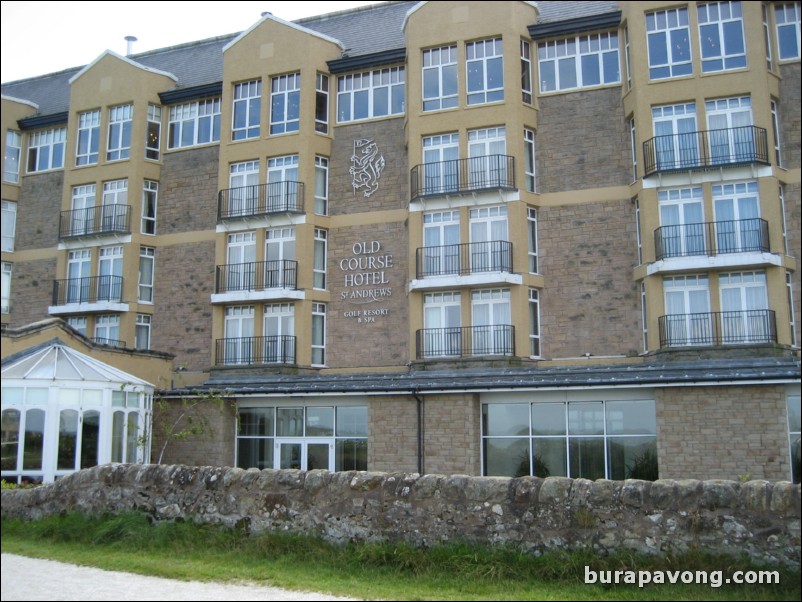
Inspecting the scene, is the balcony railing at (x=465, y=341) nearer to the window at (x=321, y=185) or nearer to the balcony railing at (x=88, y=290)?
the window at (x=321, y=185)

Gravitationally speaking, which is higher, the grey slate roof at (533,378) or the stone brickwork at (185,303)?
the stone brickwork at (185,303)

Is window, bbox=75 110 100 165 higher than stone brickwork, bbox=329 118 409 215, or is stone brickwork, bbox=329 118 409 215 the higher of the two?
window, bbox=75 110 100 165

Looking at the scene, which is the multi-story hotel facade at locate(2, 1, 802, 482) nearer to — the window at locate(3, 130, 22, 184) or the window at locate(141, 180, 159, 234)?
the window at locate(141, 180, 159, 234)

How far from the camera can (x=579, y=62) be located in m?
28.5

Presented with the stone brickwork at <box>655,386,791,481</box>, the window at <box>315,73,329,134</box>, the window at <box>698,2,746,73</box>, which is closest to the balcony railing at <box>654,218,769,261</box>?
the window at <box>698,2,746,73</box>

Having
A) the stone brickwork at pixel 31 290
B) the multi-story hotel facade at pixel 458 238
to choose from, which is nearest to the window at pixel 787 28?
the multi-story hotel facade at pixel 458 238

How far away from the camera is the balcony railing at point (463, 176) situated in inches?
1083

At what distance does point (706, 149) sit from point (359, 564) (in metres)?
18.9

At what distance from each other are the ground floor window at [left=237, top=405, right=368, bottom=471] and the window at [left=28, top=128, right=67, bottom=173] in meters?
16.1

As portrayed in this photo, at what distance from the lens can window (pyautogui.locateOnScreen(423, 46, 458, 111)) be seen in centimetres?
2886

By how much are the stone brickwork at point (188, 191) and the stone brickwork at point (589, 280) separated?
12835 millimetres

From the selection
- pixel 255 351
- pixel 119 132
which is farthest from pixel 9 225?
pixel 255 351

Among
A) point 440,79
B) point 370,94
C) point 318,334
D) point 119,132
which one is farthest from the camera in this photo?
point 119,132

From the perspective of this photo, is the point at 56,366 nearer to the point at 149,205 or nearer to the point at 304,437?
the point at 304,437
